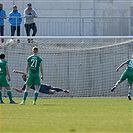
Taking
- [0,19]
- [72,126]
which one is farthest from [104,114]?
[0,19]

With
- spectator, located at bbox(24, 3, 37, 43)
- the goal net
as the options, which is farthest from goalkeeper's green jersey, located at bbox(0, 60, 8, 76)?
spectator, located at bbox(24, 3, 37, 43)

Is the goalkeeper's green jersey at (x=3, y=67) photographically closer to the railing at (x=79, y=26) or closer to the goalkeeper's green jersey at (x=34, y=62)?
the goalkeeper's green jersey at (x=34, y=62)

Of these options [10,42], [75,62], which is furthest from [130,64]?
[10,42]

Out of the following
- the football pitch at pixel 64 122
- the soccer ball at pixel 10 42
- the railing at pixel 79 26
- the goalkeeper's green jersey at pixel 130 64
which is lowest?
the football pitch at pixel 64 122

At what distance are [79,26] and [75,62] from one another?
377cm

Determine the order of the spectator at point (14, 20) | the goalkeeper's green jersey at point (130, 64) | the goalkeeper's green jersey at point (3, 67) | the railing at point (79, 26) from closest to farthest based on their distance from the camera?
the goalkeeper's green jersey at point (3, 67) → the goalkeeper's green jersey at point (130, 64) → the spectator at point (14, 20) → the railing at point (79, 26)

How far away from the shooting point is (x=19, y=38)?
27984 millimetres

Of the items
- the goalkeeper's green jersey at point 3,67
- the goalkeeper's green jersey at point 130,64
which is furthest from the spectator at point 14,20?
the goalkeeper's green jersey at point 3,67

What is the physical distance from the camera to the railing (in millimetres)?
32938

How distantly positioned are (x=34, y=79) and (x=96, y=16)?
12.8 m

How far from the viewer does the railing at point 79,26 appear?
32.9 metres

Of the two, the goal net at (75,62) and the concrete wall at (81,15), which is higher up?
the concrete wall at (81,15)

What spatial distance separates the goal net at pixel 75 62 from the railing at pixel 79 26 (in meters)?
2.77

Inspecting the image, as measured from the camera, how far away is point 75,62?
2980cm
